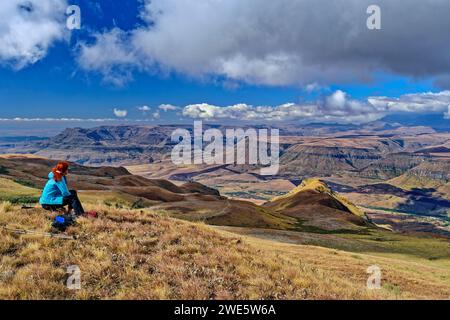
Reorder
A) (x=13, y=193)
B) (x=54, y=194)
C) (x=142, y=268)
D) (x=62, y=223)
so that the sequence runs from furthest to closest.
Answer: (x=13, y=193)
(x=54, y=194)
(x=62, y=223)
(x=142, y=268)

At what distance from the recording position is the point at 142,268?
48.2ft

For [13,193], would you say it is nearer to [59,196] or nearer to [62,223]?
[59,196]

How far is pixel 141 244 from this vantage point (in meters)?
17.9

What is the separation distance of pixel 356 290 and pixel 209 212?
89663 millimetres

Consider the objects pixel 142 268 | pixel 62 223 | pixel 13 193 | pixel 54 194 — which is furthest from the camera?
pixel 13 193

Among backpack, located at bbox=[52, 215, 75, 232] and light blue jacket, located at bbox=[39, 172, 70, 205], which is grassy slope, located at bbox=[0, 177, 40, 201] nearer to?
light blue jacket, located at bbox=[39, 172, 70, 205]

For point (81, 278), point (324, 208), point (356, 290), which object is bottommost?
point (324, 208)

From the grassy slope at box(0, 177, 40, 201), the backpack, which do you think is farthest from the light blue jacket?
the grassy slope at box(0, 177, 40, 201)

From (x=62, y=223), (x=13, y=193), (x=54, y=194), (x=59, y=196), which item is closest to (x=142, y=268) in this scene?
(x=62, y=223)

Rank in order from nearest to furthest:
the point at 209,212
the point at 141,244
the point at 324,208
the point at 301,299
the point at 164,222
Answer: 1. the point at 301,299
2. the point at 141,244
3. the point at 164,222
4. the point at 209,212
5. the point at 324,208

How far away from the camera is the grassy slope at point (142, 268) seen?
41.4 ft

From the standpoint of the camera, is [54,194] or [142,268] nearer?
[142,268]
